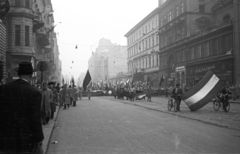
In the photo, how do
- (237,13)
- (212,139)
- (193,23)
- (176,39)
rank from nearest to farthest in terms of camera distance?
(212,139), (237,13), (193,23), (176,39)

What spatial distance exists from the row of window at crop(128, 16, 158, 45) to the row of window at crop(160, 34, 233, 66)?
430 inches

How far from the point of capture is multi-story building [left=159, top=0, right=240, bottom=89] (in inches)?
1307

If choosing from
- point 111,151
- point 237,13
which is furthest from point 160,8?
point 111,151

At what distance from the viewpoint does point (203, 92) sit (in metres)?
16.5

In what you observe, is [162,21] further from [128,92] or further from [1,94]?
[1,94]

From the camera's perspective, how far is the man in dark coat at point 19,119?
3.38 metres

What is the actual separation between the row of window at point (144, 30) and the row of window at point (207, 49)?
10.9 metres

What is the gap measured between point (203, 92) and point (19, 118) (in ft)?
47.5

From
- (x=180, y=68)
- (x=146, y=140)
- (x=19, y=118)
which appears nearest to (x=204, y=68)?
(x=180, y=68)

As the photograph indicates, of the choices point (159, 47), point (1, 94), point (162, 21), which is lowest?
point (1, 94)

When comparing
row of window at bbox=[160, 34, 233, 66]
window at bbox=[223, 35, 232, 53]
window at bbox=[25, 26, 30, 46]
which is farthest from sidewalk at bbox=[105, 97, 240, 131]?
row of window at bbox=[160, 34, 233, 66]

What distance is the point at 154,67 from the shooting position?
60031 mm

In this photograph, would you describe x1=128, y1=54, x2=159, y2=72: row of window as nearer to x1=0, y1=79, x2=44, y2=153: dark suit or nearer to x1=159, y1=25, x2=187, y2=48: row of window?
x1=159, y1=25, x2=187, y2=48: row of window

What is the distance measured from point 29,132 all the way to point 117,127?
286 inches
